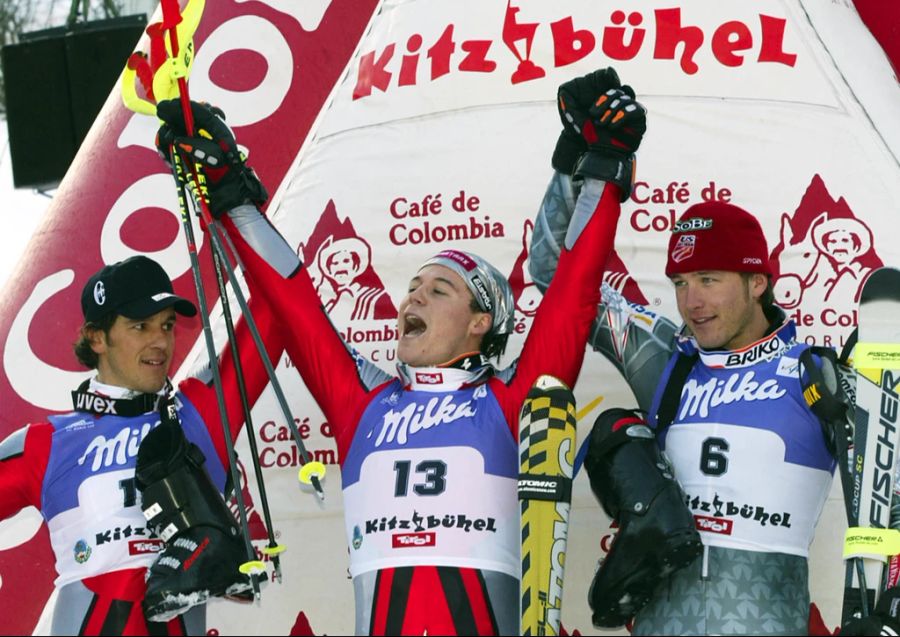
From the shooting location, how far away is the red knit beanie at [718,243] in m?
4.43

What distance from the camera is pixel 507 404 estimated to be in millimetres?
4445

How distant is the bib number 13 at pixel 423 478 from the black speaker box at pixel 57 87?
19.3 feet

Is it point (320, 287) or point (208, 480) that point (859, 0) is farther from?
point (208, 480)

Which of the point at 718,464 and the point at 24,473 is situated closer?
the point at 718,464

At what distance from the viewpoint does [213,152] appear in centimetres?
461

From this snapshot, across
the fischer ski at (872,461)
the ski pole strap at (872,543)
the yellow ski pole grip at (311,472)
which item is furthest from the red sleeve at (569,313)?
the ski pole strap at (872,543)

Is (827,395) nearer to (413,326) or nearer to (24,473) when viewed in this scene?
(413,326)

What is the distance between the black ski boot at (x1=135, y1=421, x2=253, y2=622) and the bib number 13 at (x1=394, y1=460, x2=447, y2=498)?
1.48 ft

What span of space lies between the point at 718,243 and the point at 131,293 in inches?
64.6

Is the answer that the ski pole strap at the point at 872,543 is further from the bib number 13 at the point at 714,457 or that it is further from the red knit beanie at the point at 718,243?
the red knit beanie at the point at 718,243

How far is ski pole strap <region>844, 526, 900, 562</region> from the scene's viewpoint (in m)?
4.09

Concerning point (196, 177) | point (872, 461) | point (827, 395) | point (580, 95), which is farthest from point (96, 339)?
point (872, 461)

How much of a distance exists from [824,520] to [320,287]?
177cm

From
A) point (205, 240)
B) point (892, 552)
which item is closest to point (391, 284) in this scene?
point (205, 240)
